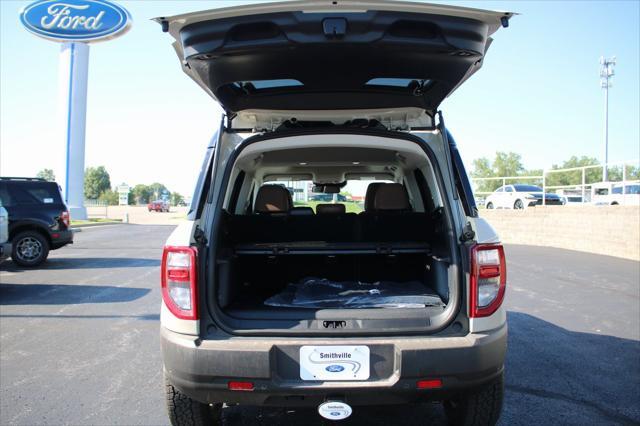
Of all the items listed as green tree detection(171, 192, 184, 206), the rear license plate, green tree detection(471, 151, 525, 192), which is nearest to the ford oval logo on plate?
the rear license plate

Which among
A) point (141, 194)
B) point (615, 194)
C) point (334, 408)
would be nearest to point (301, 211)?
point (334, 408)

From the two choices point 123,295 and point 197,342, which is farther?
point 123,295

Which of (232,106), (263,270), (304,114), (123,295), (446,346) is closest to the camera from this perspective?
(446,346)

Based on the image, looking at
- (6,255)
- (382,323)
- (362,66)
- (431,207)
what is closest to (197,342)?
(382,323)

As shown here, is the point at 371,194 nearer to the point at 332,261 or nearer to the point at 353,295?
the point at 332,261

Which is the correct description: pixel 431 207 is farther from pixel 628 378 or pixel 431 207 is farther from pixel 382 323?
pixel 628 378

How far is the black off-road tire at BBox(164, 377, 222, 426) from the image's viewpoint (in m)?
2.52

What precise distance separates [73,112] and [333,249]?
27.2 m

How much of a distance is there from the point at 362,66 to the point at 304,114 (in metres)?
0.71

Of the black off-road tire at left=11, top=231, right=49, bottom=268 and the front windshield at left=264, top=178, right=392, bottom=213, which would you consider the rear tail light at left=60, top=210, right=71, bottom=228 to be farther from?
the front windshield at left=264, top=178, right=392, bottom=213

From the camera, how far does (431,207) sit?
3.79m

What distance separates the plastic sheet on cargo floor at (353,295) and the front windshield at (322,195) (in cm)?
167

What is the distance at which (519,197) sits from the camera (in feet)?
72.0

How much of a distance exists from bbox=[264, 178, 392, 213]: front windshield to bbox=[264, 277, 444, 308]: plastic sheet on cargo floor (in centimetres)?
167
